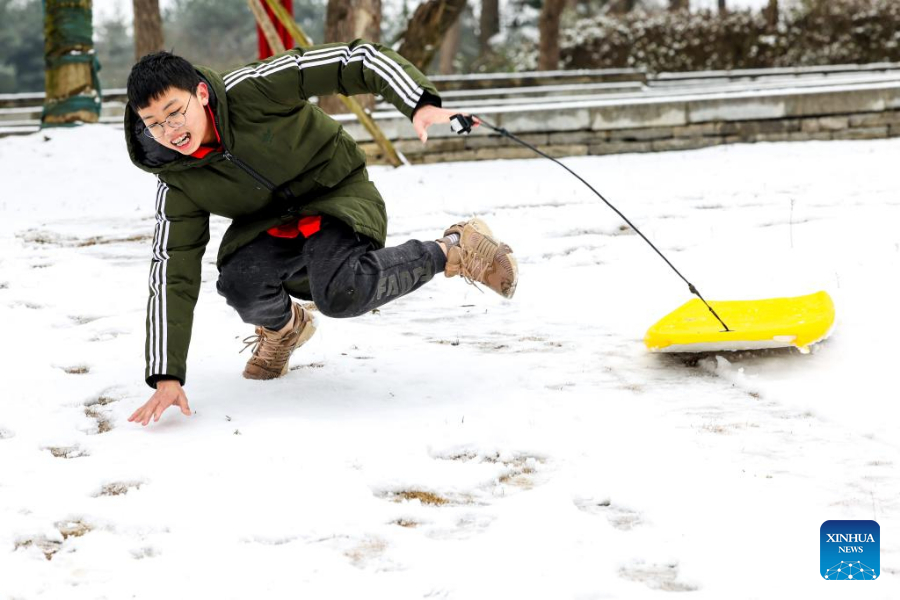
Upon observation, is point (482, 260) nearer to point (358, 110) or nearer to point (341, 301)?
point (341, 301)

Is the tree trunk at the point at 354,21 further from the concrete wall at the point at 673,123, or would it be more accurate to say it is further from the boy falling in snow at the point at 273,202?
A: the boy falling in snow at the point at 273,202

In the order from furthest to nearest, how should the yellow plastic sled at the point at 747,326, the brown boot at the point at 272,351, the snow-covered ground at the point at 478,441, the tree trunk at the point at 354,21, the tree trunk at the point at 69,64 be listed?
the tree trunk at the point at 354,21 < the tree trunk at the point at 69,64 < the brown boot at the point at 272,351 < the yellow plastic sled at the point at 747,326 < the snow-covered ground at the point at 478,441

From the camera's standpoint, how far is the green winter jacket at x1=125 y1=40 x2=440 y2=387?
2.66m

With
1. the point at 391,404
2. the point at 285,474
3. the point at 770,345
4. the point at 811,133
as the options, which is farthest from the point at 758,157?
the point at 285,474

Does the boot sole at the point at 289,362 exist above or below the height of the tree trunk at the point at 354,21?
below

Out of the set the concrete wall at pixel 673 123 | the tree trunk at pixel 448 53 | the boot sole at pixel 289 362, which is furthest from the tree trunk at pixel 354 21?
the tree trunk at pixel 448 53

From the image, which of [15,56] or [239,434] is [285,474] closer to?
[239,434]

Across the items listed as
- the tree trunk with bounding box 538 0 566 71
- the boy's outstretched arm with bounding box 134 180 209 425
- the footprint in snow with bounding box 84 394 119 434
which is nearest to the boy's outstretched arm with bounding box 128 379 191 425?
the boy's outstretched arm with bounding box 134 180 209 425

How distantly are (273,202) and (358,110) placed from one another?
→ 4.72m

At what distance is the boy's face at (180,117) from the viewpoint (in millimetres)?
2477

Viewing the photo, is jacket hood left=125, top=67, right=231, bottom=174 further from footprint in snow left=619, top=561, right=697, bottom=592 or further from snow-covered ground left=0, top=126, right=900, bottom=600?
footprint in snow left=619, top=561, right=697, bottom=592

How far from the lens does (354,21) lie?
888 centimetres

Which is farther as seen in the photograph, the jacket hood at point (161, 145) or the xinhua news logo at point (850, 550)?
the jacket hood at point (161, 145)

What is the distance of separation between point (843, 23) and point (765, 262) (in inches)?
525
